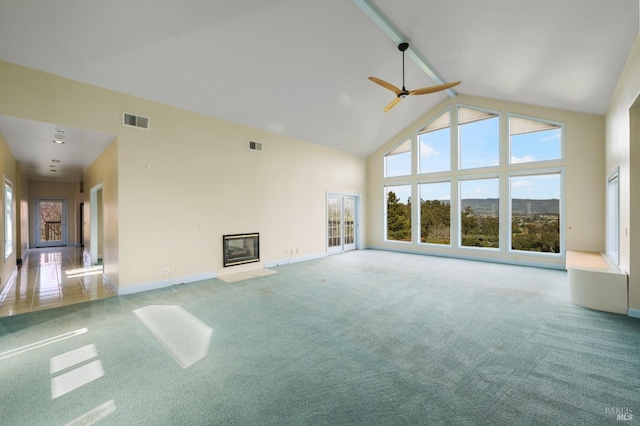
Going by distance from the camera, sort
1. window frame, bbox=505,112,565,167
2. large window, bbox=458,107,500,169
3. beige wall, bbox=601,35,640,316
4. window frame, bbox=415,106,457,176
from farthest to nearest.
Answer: window frame, bbox=415,106,457,176, large window, bbox=458,107,500,169, window frame, bbox=505,112,565,167, beige wall, bbox=601,35,640,316

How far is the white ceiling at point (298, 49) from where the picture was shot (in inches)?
133

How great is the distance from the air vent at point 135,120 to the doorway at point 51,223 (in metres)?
10.3

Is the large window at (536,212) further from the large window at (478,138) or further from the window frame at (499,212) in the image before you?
the large window at (478,138)

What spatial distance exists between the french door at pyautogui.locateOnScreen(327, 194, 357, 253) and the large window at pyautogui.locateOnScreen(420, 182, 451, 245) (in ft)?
7.62

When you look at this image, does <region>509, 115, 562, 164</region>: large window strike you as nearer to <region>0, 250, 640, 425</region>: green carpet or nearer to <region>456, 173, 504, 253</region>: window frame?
<region>456, 173, 504, 253</region>: window frame

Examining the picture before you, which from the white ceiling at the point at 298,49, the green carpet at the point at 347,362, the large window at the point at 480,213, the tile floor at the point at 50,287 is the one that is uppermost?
the white ceiling at the point at 298,49

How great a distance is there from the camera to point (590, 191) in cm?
603

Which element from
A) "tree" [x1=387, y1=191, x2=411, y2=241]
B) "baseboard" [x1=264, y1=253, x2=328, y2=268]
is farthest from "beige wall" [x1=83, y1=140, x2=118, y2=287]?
"tree" [x1=387, y1=191, x2=411, y2=241]

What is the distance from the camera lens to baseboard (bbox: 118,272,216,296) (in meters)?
4.70

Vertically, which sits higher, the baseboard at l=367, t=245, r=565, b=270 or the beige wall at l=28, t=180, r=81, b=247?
the beige wall at l=28, t=180, r=81, b=247

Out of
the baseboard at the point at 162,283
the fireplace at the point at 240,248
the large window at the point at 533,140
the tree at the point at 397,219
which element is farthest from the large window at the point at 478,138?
the baseboard at the point at 162,283

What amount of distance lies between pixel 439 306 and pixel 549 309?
4.90 ft

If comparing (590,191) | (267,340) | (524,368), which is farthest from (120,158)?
(590,191)

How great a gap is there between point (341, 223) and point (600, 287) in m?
6.40
